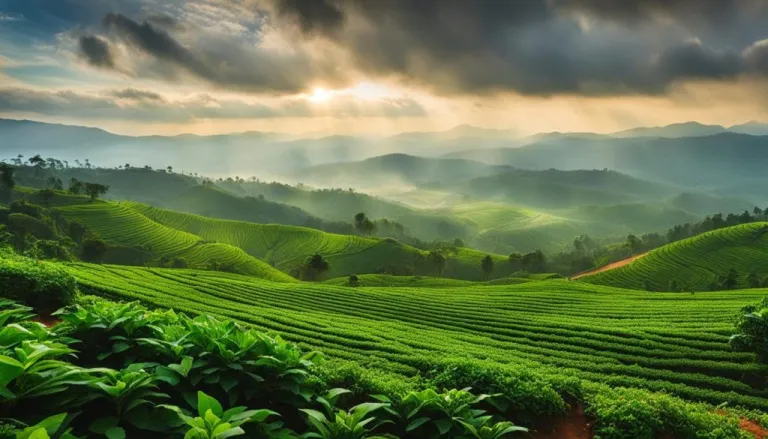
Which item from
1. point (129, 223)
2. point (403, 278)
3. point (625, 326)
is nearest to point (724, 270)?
point (403, 278)

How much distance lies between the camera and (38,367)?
489 centimetres

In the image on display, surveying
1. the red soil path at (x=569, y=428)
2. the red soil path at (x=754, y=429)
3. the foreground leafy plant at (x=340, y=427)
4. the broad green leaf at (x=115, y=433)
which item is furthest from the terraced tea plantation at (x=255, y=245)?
the broad green leaf at (x=115, y=433)

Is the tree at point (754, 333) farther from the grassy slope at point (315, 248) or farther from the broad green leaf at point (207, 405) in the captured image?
the grassy slope at point (315, 248)

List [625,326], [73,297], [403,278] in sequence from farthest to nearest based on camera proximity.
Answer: [403,278]
[625,326]
[73,297]

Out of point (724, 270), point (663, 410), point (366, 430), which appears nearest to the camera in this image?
point (366, 430)

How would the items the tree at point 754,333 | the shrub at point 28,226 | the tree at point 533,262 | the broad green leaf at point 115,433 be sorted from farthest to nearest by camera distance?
the tree at point 533,262 < the shrub at point 28,226 < the tree at point 754,333 < the broad green leaf at point 115,433

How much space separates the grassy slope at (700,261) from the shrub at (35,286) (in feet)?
284

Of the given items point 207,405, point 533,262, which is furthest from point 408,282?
point 207,405

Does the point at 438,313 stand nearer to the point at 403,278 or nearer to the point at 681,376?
the point at 681,376

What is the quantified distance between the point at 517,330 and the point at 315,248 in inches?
4327

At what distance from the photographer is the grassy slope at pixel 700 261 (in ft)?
277

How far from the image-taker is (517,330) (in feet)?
66.4

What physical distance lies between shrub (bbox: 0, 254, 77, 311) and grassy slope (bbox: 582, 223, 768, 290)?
86.6 metres

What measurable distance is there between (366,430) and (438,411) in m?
1.18
